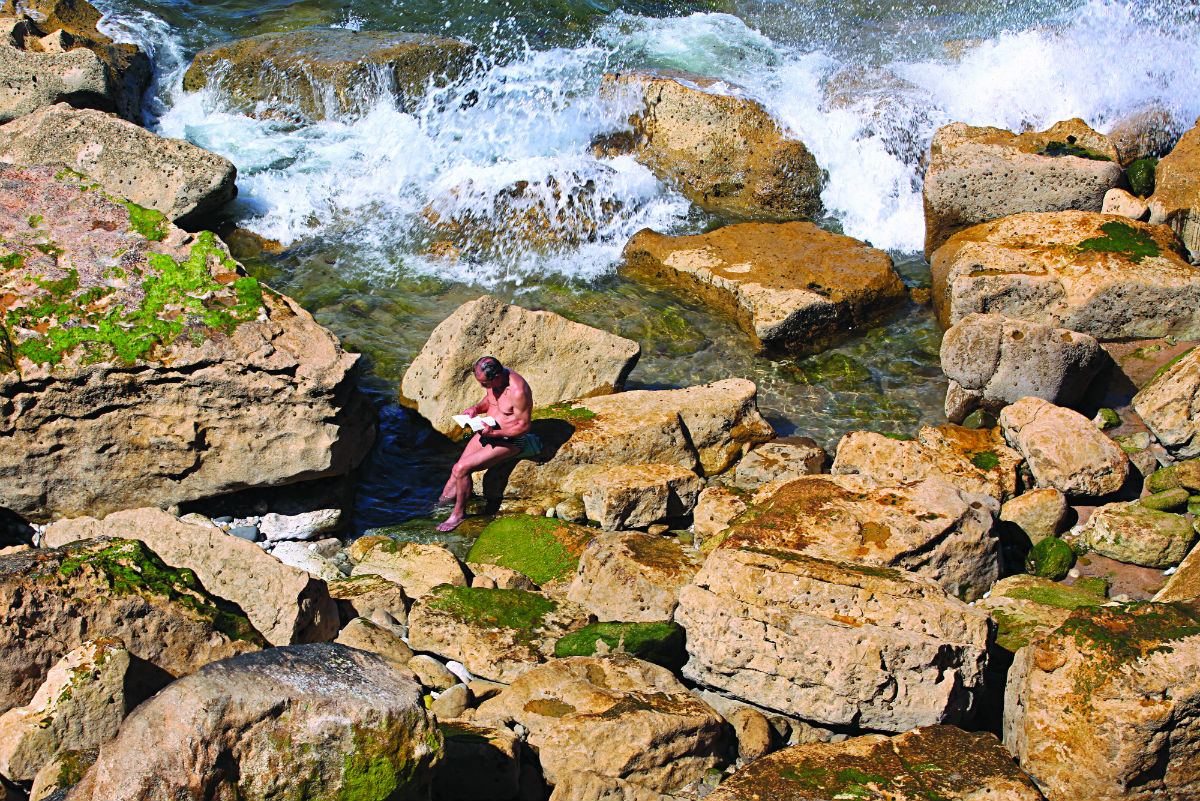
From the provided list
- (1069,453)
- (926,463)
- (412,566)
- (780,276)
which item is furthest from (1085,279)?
(412,566)

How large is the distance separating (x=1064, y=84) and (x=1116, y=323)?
6629 millimetres

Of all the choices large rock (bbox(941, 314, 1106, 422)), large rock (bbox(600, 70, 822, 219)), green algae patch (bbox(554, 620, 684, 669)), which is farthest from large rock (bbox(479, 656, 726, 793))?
large rock (bbox(600, 70, 822, 219))

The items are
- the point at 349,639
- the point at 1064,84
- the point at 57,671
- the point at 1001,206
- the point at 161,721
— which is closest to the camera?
the point at 161,721

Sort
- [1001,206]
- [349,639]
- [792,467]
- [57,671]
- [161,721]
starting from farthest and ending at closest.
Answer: [1001,206], [792,467], [349,639], [57,671], [161,721]

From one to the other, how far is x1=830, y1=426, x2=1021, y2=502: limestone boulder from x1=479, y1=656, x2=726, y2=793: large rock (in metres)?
3.34

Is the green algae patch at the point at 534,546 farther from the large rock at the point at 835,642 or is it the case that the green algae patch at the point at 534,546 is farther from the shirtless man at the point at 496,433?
the large rock at the point at 835,642

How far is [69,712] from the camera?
4449 mm

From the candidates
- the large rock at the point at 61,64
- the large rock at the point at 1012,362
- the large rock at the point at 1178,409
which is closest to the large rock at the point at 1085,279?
the large rock at the point at 1012,362

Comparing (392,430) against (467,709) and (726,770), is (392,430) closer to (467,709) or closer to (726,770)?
(467,709)

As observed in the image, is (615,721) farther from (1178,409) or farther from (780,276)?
(780,276)

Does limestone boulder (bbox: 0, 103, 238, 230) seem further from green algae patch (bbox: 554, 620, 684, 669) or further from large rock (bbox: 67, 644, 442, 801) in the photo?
large rock (bbox: 67, 644, 442, 801)

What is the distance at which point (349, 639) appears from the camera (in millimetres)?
6031

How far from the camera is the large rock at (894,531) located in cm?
643

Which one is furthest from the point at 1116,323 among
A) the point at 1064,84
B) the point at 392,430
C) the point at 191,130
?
the point at 191,130
